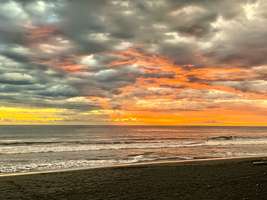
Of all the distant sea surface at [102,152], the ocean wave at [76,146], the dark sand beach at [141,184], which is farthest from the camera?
the ocean wave at [76,146]

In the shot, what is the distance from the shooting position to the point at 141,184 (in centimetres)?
1975

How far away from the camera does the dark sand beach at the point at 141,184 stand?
16.5 m

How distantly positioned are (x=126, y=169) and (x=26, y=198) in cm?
1129

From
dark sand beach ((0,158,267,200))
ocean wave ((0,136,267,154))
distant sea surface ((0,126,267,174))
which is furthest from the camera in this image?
ocean wave ((0,136,267,154))

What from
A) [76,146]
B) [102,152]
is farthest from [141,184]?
[76,146]

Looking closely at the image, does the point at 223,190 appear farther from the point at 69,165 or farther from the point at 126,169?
the point at 69,165

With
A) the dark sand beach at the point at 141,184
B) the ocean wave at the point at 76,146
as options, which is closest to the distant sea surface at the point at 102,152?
the ocean wave at the point at 76,146

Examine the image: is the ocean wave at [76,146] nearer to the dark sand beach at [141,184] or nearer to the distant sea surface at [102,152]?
the distant sea surface at [102,152]

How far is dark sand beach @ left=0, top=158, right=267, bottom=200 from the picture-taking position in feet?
54.3

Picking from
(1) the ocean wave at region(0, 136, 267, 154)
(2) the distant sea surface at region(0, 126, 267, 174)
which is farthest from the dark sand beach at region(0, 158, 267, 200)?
(1) the ocean wave at region(0, 136, 267, 154)

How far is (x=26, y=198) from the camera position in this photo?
1608cm

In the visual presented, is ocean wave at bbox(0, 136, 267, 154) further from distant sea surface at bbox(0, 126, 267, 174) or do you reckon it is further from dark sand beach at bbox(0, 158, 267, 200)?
dark sand beach at bbox(0, 158, 267, 200)

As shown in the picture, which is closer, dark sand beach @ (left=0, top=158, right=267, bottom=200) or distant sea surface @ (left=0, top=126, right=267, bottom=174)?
dark sand beach @ (left=0, top=158, right=267, bottom=200)

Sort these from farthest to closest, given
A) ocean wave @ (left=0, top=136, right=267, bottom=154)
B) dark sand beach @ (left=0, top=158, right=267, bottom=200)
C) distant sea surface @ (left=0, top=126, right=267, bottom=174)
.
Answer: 1. ocean wave @ (left=0, top=136, right=267, bottom=154)
2. distant sea surface @ (left=0, top=126, right=267, bottom=174)
3. dark sand beach @ (left=0, top=158, right=267, bottom=200)
